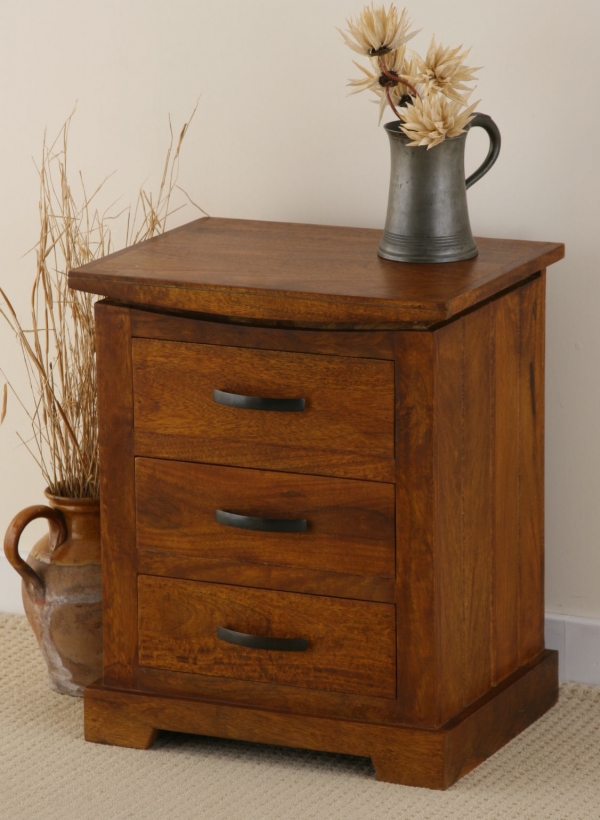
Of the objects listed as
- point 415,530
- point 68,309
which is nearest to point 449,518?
point 415,530

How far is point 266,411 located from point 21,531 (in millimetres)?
531

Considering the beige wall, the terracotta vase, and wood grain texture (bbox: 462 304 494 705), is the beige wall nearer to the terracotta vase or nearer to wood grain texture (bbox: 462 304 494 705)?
wood grain texture (bbox: 462 304 494 705)

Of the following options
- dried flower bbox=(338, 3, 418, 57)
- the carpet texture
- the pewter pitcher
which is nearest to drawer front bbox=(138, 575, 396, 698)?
the carpet texture

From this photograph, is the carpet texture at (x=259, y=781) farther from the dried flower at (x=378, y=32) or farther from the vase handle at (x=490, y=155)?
the dried flower at (x=378, y=32)

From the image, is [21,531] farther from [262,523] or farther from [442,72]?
[442,72]

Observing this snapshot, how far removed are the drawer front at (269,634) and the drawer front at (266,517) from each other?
0.18 ft

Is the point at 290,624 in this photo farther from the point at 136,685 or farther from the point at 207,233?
the point at 207,233

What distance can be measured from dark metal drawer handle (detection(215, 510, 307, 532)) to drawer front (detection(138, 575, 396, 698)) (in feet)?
0.32

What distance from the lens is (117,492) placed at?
197 cm

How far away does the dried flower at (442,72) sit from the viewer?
1.80m

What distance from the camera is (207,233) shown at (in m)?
2.13

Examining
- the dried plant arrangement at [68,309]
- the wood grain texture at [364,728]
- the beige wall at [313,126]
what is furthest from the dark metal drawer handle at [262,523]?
the beige wall at [313,126]

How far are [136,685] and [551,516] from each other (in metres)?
0.71

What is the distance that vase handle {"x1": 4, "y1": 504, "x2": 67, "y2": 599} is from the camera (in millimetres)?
2137
